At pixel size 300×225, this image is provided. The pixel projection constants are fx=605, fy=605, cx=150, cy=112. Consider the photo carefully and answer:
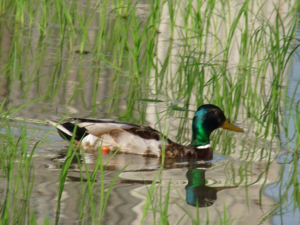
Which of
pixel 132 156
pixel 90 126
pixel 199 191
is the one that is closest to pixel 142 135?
pixel 132 156

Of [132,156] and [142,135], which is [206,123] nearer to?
[142,135]

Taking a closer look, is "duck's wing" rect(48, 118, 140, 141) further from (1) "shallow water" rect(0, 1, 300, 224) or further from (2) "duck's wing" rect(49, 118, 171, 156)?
(1) "shallow water" rect(0, 1, 300, 224)

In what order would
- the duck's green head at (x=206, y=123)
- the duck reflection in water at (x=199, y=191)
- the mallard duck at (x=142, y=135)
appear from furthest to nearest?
the duck's green head at (x=206, y=123) < the mallard duck at (x=142, y=135) < the duck reflection in water at (x=199, y=191)

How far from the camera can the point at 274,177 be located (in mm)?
5074

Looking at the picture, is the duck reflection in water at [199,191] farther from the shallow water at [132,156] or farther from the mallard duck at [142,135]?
the mallard duck at [142,135]

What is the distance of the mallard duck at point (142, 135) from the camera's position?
5633 mm

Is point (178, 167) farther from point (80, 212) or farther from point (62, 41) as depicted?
point (62, 41)

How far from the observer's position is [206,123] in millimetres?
5848

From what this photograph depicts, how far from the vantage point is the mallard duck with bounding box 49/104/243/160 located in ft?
18.5

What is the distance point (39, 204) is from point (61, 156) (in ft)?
4.58

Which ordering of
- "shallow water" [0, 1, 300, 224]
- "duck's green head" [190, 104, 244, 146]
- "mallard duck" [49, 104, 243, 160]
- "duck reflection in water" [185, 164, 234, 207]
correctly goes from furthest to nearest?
"duck's green head" [190, 104, 244, 146]
"mallard duck" [49, 104, 243, 160]
"duck reflection in water" [185, 164, 234, 207]
"shallow water" [0, 1, 300, 224]

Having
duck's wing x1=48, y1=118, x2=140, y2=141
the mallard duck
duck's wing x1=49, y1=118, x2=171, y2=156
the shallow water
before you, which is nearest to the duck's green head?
the mallard duck

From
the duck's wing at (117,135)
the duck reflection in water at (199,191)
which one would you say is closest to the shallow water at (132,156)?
the duck reflection in water at (199,191)

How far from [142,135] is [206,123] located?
25.9 inches
